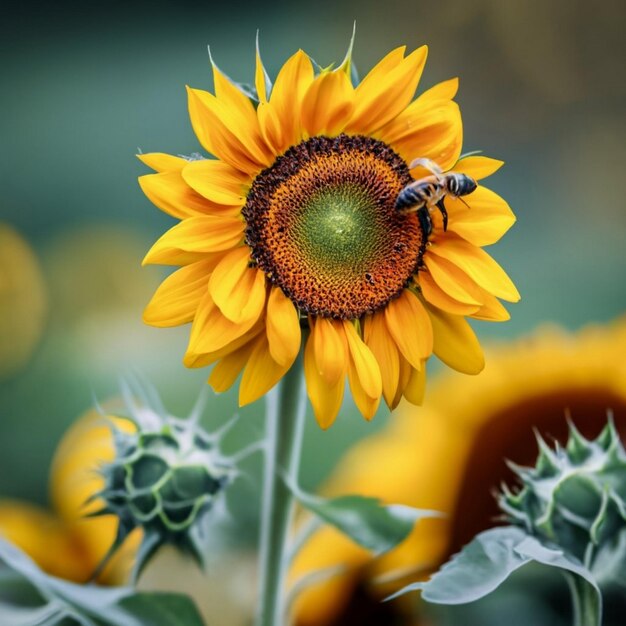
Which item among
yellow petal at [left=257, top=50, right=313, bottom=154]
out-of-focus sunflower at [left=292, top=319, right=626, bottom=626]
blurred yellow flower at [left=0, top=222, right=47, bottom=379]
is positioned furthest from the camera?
blurred yellow flower at [left=0, top=222, right=47, bottom=379]

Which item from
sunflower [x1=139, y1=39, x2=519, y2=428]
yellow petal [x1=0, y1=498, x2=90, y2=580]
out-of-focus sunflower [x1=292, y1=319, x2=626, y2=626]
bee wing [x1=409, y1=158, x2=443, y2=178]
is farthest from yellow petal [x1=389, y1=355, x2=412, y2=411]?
yellow petal [x1=0, y1=498, x2=90, y2=580]

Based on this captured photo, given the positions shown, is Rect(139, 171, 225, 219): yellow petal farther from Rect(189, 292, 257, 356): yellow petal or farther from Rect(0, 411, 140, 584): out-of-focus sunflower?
Rect(0, 411, 140, 584): out-of-focus sunflower

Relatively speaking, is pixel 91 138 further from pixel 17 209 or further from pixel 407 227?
pixel 407 227

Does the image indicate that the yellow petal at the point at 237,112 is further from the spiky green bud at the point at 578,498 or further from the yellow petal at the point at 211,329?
the spiky green bud at the point at 578,498

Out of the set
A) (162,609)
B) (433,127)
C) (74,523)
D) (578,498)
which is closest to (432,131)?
(433,127)

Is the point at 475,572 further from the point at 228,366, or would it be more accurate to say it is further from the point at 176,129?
the point at 176,129
